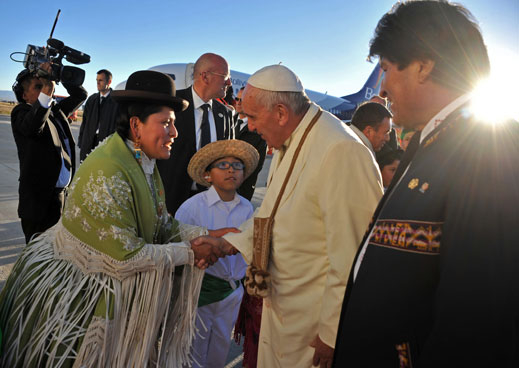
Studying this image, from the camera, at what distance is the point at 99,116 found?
6.00 m

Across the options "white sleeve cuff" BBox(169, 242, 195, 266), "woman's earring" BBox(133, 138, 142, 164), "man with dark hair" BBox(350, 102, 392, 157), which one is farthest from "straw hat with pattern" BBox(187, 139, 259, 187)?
"man with dark hair" BBox(350, 102, 392, 157)

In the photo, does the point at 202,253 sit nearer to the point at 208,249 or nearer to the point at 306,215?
the point at 208,249

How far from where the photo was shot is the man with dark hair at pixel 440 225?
79 centimetres

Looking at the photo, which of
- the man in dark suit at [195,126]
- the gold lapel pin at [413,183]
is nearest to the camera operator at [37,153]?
the man in dark suit at [195,126]

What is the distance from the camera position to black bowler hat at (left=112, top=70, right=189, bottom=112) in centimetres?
194

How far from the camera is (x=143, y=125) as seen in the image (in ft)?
6.59

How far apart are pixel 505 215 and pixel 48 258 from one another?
205 centimetres

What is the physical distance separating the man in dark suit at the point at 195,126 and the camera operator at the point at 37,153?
109cm

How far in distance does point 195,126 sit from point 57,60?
1.52 meters

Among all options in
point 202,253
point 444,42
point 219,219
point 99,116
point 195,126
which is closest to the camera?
point 444,42

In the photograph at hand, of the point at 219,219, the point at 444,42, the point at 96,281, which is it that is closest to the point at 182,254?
the point at 96,281

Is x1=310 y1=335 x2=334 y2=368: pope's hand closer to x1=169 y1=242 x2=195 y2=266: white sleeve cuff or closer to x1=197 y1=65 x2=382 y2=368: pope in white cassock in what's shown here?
x1=197 y1=65 x2=382 y2=368: pope in white cassock

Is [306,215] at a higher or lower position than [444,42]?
lower

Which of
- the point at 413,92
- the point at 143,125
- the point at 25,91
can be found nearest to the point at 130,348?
the point at 143,125
